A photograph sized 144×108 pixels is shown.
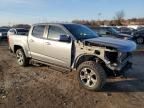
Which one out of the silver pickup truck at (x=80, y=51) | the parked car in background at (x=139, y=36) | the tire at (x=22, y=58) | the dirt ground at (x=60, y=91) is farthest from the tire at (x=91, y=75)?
the parked car in background at (x=139, y=36)

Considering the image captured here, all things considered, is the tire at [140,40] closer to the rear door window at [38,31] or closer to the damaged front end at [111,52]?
the rear door window at [38,31]

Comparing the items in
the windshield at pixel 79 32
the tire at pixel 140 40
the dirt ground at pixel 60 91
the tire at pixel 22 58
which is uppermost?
the windshield at pixel 79 32

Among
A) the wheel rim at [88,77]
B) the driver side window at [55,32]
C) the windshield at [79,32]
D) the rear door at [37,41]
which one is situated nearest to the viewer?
the wheel rim at [88,77]

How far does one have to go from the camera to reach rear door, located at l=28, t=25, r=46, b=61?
911 centimetres

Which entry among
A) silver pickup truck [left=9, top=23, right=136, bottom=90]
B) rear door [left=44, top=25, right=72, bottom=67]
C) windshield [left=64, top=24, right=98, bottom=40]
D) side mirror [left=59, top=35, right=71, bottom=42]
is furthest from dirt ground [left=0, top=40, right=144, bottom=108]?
windshield [left=64, top=24, right=98, bottom=40]

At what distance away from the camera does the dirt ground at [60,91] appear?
6.07 m

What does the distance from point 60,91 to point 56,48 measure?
5.58 ft

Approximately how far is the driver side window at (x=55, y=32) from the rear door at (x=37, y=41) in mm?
385

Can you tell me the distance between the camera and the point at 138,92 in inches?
277

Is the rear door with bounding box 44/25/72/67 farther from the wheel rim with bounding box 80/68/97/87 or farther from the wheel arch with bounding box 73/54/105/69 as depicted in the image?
the wheel rim with bounding box 80/68/97/87

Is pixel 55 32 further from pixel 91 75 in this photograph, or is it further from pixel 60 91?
pixel 60 91

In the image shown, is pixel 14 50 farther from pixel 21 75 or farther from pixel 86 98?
pixel 86 98

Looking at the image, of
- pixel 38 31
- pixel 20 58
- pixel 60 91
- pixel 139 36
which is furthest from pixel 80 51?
pixel 139 36

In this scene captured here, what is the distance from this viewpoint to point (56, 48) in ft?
27.2
